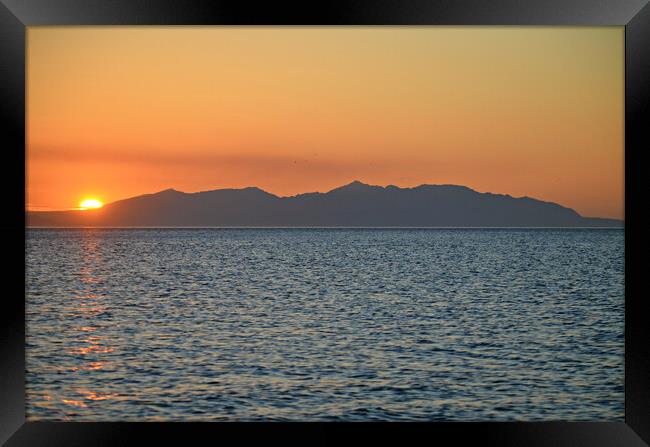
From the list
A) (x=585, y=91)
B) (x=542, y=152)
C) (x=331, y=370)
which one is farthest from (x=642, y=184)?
(x=585, y=91)

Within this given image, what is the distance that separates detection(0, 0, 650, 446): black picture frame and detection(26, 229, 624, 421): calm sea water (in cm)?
287

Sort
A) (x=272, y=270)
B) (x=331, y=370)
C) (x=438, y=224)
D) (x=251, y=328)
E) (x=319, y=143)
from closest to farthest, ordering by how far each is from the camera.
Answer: (x=331, y=370) < (x=251, y=328) < (x=272, y=270) < (x=319, y=143) < (x=438, y=224)

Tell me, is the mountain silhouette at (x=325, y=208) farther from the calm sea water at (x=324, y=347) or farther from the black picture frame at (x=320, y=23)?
the black picture frame at (x=320, y=23)

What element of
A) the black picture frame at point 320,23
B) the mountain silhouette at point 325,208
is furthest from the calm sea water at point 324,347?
the mountain silhouette at point 325,208

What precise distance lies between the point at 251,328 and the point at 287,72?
58206mm

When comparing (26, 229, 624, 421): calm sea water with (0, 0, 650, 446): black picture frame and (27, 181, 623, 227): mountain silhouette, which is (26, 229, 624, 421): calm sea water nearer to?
(0, 0, 650, 446): black picture frame

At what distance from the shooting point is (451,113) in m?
62.3

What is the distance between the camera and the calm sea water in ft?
27.8

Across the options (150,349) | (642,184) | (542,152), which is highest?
(542,152)

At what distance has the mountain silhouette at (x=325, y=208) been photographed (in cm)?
7094

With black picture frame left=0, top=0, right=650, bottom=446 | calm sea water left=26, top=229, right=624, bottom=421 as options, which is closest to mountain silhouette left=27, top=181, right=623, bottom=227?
calm sea water left=26, top=229, right=624, bottom=421

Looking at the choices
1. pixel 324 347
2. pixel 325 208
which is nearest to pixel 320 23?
pixel 324 347

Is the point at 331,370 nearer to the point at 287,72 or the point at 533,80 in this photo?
the point at 533,80

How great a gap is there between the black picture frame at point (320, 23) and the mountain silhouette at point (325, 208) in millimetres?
61224
